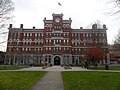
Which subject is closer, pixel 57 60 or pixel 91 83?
pixel 91 83

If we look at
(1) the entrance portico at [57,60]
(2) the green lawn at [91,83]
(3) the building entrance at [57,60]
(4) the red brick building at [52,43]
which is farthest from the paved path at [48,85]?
(3) the building entrance at [57,60]

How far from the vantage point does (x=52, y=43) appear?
62.1 metres

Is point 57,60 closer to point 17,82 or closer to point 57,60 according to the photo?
point 57,60

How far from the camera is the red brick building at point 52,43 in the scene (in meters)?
61.2

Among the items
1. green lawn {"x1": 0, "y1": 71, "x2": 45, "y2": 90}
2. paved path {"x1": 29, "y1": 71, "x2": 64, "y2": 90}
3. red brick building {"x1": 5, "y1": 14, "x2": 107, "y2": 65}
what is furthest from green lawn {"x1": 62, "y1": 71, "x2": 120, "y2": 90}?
red brick building {"x1": 5, "y1": 14, "x2": 107, "y2": 65}

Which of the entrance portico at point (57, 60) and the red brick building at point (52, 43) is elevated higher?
the red brick building at point (52, 43)

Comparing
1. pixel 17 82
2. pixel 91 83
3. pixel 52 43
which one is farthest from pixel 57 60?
pixel 91 83

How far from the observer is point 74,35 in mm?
65688

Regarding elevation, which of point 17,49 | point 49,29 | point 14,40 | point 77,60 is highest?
point 49,29

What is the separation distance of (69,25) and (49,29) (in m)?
8.87

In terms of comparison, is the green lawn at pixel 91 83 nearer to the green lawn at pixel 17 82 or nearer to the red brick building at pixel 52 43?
the green lawn at pixel 17 82

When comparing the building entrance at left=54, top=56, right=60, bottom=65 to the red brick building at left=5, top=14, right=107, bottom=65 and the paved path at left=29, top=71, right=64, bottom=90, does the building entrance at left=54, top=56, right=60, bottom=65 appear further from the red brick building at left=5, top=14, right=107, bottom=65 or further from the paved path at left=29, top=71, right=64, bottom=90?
the paved path at left=29, top=71, right=64, bottom=90

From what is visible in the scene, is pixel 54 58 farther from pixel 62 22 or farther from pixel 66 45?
pixel 62 22

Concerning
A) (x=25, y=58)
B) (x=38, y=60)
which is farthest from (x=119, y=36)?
(x=25, y=58)
